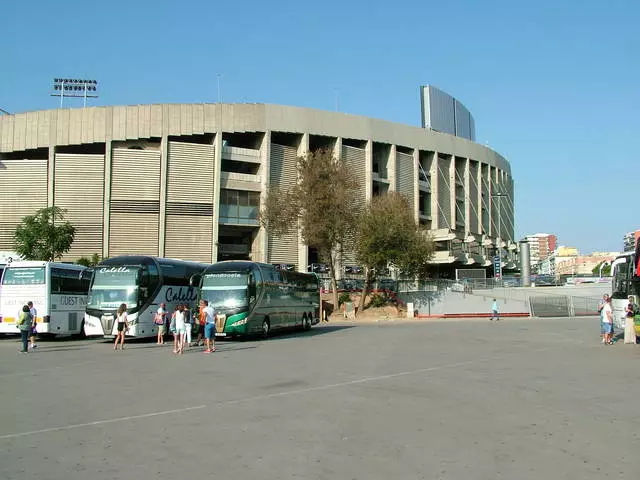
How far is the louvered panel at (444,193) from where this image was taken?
7262 centimetres

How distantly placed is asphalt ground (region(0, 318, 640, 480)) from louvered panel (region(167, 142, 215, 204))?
124 feet

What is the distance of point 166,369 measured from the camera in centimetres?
1549

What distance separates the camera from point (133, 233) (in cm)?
5284

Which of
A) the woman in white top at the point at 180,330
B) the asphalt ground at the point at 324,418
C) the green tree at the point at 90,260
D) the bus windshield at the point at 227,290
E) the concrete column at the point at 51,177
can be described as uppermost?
the concrete column at the point at 51,177

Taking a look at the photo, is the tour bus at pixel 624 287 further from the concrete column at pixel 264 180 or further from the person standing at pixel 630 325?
the concrete column at pixel 264 180

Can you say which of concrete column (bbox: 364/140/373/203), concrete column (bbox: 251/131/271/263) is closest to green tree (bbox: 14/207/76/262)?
concrete column (bbox: 251/131/271/263)

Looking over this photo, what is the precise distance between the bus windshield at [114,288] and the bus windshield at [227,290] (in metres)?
2.86

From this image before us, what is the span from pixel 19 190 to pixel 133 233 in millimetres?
10273

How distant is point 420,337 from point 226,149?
34200 millimetres

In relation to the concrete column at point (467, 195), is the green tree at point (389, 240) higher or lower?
lower

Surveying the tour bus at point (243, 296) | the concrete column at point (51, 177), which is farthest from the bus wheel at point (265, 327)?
the concrete column at point (51, 177)

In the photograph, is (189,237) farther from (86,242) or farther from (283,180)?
(283,180)

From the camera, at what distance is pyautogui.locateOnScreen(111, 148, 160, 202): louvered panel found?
5294 centimetres

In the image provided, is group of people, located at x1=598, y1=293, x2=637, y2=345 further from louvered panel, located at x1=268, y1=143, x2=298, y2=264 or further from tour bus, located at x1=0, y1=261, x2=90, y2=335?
louvered panel, located at x1=268, y1=143, x2=298, y2=264
